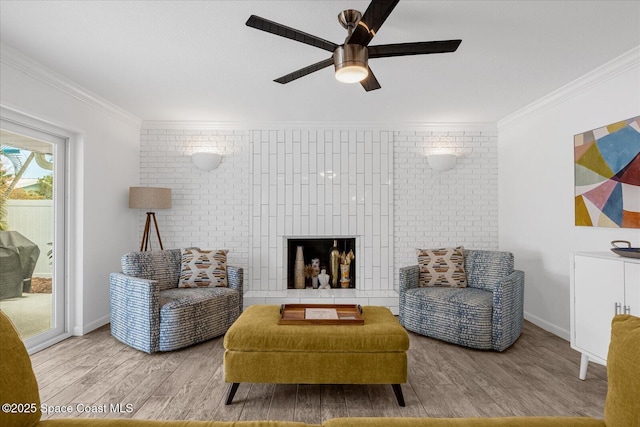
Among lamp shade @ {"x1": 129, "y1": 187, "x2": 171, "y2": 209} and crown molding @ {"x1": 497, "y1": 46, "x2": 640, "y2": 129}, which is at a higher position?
crown molding @ {"x1": 497, "y1": 46, "x2": 640, "y2": 129}

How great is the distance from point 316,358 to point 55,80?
3.42 m

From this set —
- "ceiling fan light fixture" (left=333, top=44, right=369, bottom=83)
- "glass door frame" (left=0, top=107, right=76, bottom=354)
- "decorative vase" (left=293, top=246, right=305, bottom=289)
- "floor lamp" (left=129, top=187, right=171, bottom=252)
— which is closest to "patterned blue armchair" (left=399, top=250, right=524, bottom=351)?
"decorative vase" (left=293, top=246, right=305, bottom=289)

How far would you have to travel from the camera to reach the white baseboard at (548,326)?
3.62 meters

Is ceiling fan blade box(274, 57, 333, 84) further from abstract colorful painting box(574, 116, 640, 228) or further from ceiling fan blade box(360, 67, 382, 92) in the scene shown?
abstract colorful painting box(574, 116, 640, 228)

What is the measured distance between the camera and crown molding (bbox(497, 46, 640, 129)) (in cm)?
289

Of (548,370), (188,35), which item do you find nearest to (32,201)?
(188,35)

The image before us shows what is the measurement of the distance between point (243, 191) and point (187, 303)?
6.45ft

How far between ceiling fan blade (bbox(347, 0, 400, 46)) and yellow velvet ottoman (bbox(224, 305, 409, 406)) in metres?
1.81

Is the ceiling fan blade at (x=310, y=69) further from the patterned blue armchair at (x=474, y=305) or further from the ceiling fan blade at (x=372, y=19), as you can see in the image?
the patterned blue armchair at (x=474, y=305)

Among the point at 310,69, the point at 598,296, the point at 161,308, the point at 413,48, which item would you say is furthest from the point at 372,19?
the point at 161,308

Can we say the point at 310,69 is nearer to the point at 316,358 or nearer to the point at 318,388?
the point at 316,358

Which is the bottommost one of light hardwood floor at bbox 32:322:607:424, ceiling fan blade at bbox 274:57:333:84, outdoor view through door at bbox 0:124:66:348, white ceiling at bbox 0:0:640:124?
light hardwood floor at bbox 32:322:607:424

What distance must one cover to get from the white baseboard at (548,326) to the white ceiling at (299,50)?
2496 mm

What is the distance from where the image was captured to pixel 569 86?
11.5 ft
